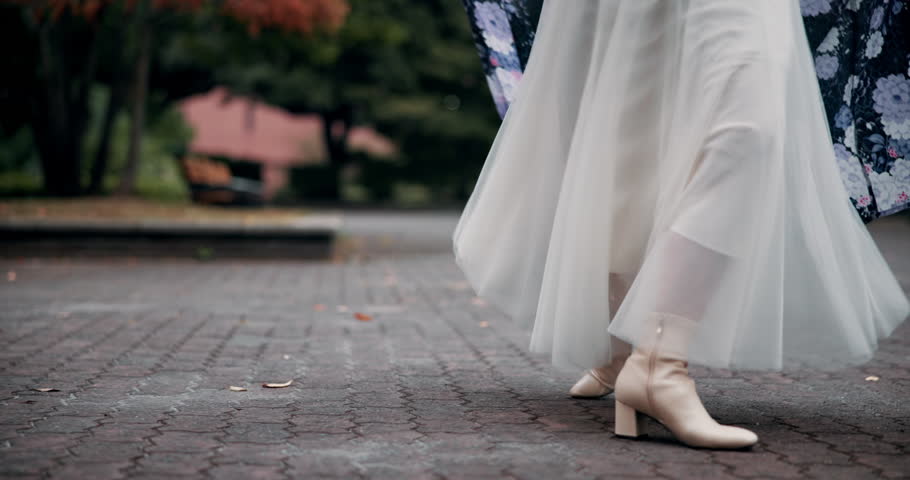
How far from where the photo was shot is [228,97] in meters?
29.9

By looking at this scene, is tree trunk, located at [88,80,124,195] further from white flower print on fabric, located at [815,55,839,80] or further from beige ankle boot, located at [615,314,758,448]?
beige ankle boot, located at [615,314,758,448]

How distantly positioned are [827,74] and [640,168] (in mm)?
784

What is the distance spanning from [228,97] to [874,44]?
90.8 ft

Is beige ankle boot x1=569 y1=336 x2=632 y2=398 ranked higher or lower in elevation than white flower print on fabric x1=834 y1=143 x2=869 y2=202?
lower

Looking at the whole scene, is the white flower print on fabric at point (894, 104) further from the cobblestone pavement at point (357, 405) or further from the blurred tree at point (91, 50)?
the blurred tree at point (91, 50)

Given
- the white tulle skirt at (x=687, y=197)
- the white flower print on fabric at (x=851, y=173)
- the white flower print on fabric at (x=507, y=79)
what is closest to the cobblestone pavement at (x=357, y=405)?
the white tulle skirt at (x=687, y=197)

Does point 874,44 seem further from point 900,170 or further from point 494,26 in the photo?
point 494,26

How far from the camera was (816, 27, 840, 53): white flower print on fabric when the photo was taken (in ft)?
11.3

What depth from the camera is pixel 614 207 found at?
10.2 ft

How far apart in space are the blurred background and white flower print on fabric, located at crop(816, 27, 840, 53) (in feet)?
32.1

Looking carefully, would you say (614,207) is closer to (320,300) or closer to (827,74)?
(827,74)

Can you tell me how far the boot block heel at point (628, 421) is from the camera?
9.80ft

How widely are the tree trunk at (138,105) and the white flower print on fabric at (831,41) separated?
11960 millimetres

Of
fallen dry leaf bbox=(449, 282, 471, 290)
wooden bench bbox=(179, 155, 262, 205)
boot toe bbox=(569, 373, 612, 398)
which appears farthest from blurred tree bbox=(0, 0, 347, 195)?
boot toe bbox=(569, 373, 612, 398)
